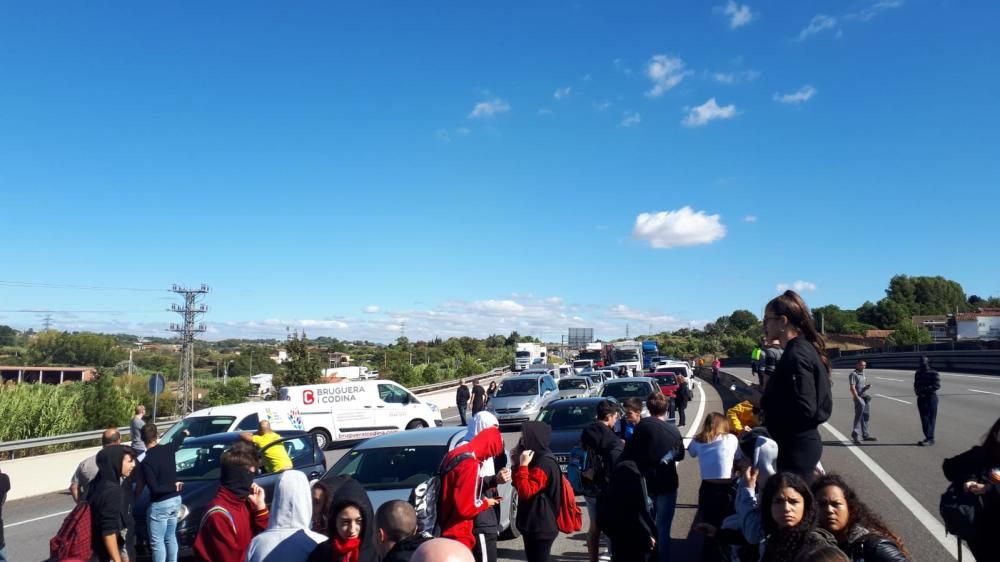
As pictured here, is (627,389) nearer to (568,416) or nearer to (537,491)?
(568,416)

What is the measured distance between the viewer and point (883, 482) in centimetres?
998

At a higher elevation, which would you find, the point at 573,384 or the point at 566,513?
the point at 566,513

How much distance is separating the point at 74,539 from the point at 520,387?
61.9 feet

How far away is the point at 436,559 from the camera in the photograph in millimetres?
2578

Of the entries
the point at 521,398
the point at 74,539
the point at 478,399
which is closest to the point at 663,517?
the point at 74,539

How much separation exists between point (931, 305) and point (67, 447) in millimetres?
154988

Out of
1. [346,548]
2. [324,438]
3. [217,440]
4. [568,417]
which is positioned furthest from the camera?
[324,438]

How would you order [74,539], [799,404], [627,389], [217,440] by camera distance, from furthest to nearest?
1. [627,389]
2. [217,440]
3. [74,539]
4. [799,404]

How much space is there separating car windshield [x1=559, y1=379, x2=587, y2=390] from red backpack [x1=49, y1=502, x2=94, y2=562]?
69.2ft

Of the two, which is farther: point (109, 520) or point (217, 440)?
point (217, 440)

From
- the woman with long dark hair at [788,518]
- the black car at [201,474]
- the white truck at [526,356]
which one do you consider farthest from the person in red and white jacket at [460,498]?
the white truck at [526,356]

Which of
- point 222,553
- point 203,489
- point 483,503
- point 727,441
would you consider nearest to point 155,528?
point 203,489

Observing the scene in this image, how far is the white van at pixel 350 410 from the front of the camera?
20.4 meters

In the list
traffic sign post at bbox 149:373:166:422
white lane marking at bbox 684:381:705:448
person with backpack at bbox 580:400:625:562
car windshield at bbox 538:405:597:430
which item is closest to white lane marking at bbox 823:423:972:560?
white lane marking at bbox 684:381:705:448
